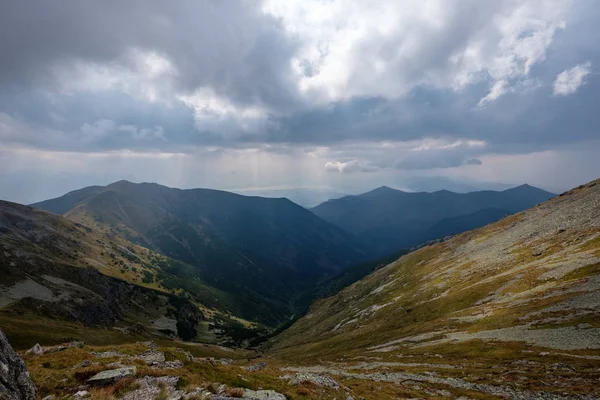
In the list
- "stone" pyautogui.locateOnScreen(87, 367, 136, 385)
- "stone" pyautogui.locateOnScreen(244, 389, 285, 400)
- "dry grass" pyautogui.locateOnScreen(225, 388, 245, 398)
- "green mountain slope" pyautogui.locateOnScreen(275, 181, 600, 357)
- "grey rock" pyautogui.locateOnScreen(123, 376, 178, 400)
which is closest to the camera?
"grey rock" pyautogui.locateOnScreen(123, 376, 178, 400)

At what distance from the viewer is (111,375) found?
21.2 metres

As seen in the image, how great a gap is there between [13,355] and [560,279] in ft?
348

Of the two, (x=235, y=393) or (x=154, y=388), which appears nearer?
(x=154, y=388)

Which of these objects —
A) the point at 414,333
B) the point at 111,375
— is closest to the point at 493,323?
the point at 414,333

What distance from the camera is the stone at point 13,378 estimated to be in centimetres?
1598

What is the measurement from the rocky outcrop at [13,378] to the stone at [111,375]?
138 inches

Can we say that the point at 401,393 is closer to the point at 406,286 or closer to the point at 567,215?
the point at 406,286

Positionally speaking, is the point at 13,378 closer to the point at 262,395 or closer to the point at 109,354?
the point at 262,395

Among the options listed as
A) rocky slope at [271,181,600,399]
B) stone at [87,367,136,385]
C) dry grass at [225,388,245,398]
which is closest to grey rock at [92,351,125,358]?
stone at [87,367,136,385]

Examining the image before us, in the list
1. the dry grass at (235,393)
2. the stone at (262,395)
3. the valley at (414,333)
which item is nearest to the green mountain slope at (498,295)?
the valley at (414,333)

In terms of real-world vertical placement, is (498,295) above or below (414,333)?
above

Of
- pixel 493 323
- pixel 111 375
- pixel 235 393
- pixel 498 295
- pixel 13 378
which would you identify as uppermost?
pixel 13 378

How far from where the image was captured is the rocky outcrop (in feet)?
52.4

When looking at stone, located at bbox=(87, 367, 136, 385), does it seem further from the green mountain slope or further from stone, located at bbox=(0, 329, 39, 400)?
the green mountain slope
